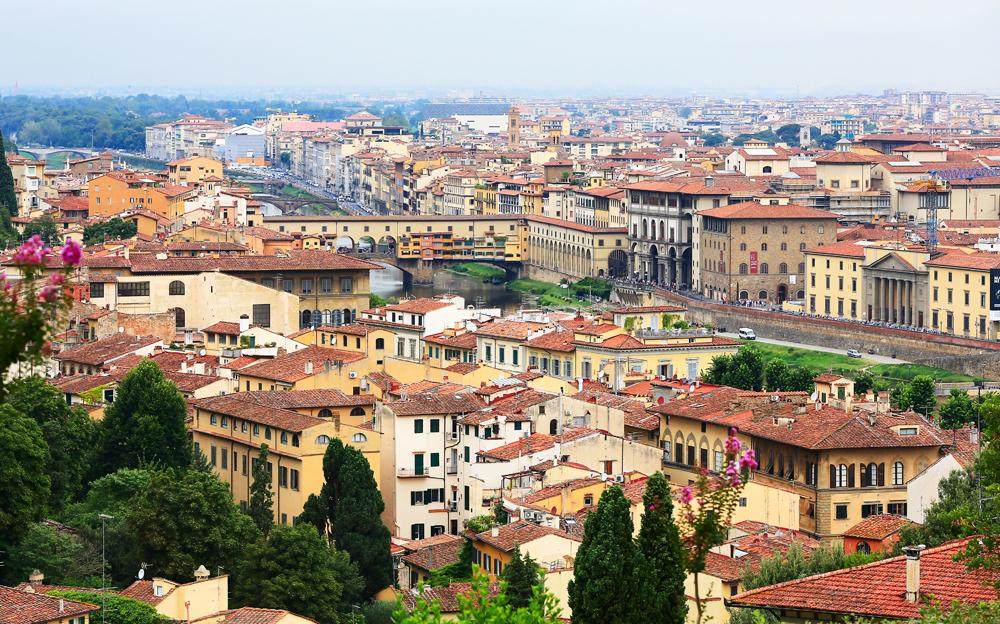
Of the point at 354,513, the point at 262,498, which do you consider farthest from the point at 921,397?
the point at 354,513

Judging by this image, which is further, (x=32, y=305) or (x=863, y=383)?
(x=863, y=383)

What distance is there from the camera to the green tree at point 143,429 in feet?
96.3

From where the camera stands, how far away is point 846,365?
2229 inches

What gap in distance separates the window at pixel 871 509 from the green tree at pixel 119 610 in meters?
10.8

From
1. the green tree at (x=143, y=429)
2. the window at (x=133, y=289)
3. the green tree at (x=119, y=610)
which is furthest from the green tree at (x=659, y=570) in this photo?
the window at (x=133, y=289)

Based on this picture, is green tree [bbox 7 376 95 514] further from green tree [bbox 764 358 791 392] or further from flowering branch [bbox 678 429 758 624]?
green tree [bbox 764 358 791 392]

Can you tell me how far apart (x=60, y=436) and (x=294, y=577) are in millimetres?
6710

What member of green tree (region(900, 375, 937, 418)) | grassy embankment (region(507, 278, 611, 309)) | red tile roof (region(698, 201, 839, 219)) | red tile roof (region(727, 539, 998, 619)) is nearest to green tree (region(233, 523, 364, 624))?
red tile roof (region(727, 539, 998, 619))

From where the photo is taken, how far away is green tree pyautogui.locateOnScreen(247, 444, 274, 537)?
26609 millimetres

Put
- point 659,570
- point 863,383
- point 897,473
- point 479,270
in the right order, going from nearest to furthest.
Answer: point 659,570 → point 897,473 → point 863,383 → point 479,270

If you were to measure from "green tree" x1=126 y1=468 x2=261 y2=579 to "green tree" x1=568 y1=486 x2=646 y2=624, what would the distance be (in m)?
11.5

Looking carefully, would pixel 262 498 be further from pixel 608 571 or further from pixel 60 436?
pixel 608 571

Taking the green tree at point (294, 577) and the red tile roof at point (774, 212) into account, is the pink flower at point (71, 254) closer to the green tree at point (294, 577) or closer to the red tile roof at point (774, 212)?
the green tree at point (294, 577)

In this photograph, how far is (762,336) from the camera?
65438 millimetres
